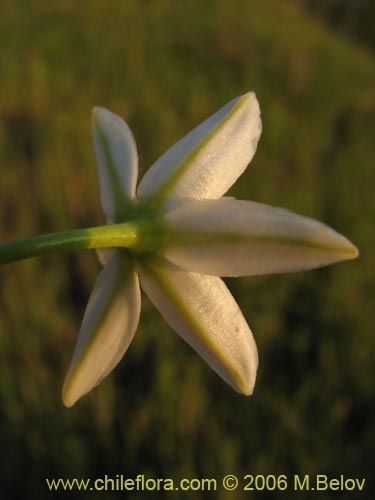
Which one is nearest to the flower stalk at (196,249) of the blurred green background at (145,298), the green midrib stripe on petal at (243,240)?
the green midrib stripe on petal at (243,240)

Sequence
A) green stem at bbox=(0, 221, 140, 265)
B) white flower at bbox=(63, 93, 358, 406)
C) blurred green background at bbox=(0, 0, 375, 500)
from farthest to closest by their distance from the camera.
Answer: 1. blurred green background at bbox=(0, 0, 375, 500)
2. white flower at bbox=(63, 93, 358, 406)
3. green stem at bbox=(0, 221, 140, 265)

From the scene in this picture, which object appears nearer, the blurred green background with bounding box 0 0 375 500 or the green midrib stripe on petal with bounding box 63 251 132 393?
the green midrib stripe on petal with bounding box 63 251 132 393

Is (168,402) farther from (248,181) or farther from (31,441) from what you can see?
(248,181)

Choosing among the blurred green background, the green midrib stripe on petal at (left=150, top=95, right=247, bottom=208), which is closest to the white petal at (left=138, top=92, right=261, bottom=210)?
the green midrib stripe on petal at (left=150, top=95, right=247, bottom=208)

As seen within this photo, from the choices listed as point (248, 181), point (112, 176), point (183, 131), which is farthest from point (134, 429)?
point (183, 131)

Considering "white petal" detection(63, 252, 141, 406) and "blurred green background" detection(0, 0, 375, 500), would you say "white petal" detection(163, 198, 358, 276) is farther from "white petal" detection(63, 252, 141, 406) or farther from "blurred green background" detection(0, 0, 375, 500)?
"blurred green background" detection(0, 0, 375, 500)

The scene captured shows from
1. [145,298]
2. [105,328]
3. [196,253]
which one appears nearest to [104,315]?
[105,328]

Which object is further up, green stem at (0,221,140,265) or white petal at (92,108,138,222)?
white petal at (92,108,138,222)

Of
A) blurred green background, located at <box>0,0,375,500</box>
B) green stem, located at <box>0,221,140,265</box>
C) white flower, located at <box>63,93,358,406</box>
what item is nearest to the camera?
green stem, located at <box>0,221,140,265</box>
